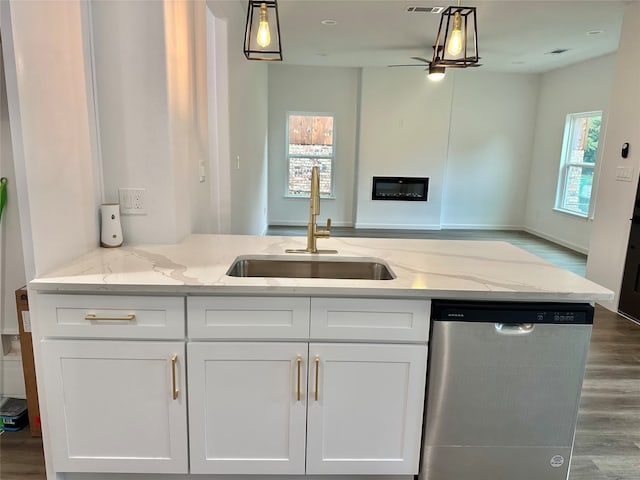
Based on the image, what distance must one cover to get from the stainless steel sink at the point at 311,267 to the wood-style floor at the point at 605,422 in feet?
3.94

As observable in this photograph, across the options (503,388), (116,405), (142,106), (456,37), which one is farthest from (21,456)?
(456,37)

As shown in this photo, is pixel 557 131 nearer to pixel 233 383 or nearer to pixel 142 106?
pixel 142 106

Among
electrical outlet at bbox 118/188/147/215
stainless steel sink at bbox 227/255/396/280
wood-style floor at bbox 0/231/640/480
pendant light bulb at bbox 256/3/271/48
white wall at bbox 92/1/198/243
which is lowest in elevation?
wood-style floor at bbox 0/231/640/480

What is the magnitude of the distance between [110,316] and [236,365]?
0.48 metres

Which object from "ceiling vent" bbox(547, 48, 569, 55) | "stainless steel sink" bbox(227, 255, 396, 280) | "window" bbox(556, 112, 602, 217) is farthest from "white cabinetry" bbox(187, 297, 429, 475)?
"window" bbox(556, 112, 602, 217)

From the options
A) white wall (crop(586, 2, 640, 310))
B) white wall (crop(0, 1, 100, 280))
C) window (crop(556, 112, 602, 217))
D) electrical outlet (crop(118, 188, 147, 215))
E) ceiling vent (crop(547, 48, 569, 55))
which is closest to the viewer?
white wall (crop(0, 1, 100, 280))

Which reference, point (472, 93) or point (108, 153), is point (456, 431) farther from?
point (472, 93)

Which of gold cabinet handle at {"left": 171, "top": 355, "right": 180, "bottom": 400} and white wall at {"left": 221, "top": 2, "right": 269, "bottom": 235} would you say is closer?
gold cabinet handle at {"left": 171, "top": 355, "right": 180, "bottom": 400}

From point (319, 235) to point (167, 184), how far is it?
2.48 feet

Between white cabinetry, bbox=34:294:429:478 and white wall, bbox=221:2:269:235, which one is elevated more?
white wall, bbox=221:2:269:235

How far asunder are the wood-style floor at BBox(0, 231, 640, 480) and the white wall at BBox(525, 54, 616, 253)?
3171mm

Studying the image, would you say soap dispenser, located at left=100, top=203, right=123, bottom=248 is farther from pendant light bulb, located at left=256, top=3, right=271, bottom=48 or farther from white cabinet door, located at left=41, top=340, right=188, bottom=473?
pendant light bulb, located at left=256, top=3, right=271, bottom=48

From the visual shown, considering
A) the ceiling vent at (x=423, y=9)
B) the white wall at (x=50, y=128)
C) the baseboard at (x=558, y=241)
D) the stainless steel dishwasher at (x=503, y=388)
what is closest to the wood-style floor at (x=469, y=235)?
the baseboard at (x=558, y=241)

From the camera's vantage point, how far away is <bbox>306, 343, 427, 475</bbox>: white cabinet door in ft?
A: 5.29
